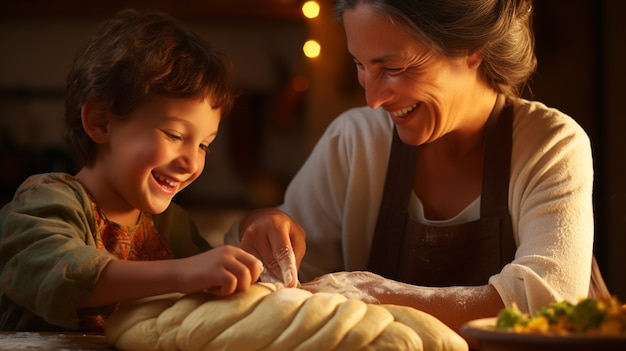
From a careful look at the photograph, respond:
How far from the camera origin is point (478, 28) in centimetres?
179

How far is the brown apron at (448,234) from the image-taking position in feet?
6.07

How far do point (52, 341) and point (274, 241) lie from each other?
46 cm

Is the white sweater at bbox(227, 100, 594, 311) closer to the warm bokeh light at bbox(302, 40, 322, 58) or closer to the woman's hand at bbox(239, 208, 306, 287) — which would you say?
the woman's hand at bbox(239, 208, 306, 287)

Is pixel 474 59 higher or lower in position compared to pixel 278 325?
higher

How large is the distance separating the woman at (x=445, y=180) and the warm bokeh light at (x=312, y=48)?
69.1 inches

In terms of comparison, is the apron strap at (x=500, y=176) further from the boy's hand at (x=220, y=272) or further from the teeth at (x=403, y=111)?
the boy's hand at (x=220, y=272)

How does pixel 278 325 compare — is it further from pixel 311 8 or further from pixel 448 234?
pixel 311 8

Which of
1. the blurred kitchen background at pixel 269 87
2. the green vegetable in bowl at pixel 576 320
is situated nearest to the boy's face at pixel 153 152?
the green vegetable in bowl at pixel 576 320

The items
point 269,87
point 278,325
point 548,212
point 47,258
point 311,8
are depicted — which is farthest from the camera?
point 269,87

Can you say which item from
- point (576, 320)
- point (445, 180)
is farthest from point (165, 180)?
point (576, 320)

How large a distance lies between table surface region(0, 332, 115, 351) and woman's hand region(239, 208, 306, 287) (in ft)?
1.13

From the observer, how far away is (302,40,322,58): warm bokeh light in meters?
3.85

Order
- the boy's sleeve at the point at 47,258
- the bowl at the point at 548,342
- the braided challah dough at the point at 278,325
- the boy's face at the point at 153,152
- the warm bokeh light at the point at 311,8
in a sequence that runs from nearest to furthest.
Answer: the bowl at the point at 548,342, the braided challah dough at the point at 278,325, the boy's sleeve at the point at 47,258, the boy's face at the point at 153,152, the warm bokeh light at the point at 311,8

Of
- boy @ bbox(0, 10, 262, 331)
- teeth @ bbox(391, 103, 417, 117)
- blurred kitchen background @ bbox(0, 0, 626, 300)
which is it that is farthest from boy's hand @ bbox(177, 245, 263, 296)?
blurred kitchen background @ bbox(0, 0, 626, 300)
